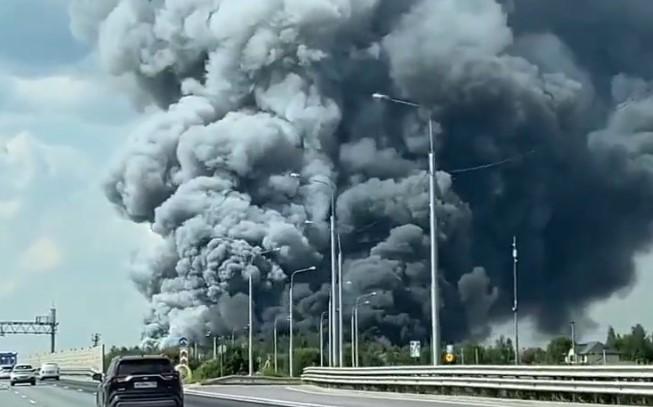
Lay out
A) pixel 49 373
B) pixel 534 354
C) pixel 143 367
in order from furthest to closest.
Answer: pixel 534 354 → pixel 49 373 → pixel 143 367

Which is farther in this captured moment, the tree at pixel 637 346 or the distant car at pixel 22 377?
the tree at pixel 637 346

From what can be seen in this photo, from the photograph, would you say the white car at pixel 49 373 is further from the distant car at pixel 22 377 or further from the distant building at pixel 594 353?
the distant building at pixel 594 353

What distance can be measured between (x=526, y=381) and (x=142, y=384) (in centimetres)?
1089

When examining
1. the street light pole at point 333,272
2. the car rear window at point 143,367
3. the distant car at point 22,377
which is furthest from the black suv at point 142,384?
the distant car at point 22,377

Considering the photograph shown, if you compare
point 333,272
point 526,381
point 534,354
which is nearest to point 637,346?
point 534,354

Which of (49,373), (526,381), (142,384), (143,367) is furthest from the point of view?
(49,373)

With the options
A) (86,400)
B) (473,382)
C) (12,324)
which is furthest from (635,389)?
(12,324)

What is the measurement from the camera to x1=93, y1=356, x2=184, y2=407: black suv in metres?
30.0

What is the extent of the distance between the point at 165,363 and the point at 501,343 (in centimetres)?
8799

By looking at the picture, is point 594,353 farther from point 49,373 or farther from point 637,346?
point 49,373

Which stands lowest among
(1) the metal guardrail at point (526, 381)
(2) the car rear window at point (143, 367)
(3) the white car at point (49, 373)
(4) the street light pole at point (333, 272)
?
(3) the white car at point (49, 373)

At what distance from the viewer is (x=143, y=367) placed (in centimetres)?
3053

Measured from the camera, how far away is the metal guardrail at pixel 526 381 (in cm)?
2772

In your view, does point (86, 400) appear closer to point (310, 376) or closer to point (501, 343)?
point (310, 376)
